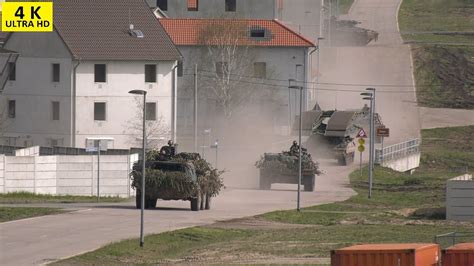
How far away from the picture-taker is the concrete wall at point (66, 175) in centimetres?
6081

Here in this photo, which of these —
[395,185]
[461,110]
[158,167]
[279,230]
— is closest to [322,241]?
[279,230]

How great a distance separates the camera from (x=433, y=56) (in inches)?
5468

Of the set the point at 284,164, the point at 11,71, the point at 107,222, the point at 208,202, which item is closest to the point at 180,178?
the point at 208,202

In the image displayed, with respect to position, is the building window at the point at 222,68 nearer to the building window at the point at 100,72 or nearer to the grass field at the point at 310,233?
the building window at the point at 100,72

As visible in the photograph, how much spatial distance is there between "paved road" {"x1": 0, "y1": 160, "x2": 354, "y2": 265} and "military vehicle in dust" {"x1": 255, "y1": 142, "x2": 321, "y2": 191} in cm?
83

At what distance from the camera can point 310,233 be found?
48688 millimetres

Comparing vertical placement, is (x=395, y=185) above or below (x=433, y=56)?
below

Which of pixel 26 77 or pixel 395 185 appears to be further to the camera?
pixel 26 77

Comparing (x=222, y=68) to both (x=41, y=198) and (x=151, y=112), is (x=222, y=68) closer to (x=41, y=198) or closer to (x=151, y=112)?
(x=151, y=112)

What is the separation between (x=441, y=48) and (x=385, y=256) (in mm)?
113529

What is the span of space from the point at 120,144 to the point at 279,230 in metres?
38.2

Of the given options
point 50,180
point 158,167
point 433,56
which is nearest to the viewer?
point 158,167

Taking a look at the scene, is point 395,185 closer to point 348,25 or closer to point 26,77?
point 26,77

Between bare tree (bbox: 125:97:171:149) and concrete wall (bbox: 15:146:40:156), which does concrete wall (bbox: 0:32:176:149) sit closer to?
bare tree (bbox: 125:97:171:149)
